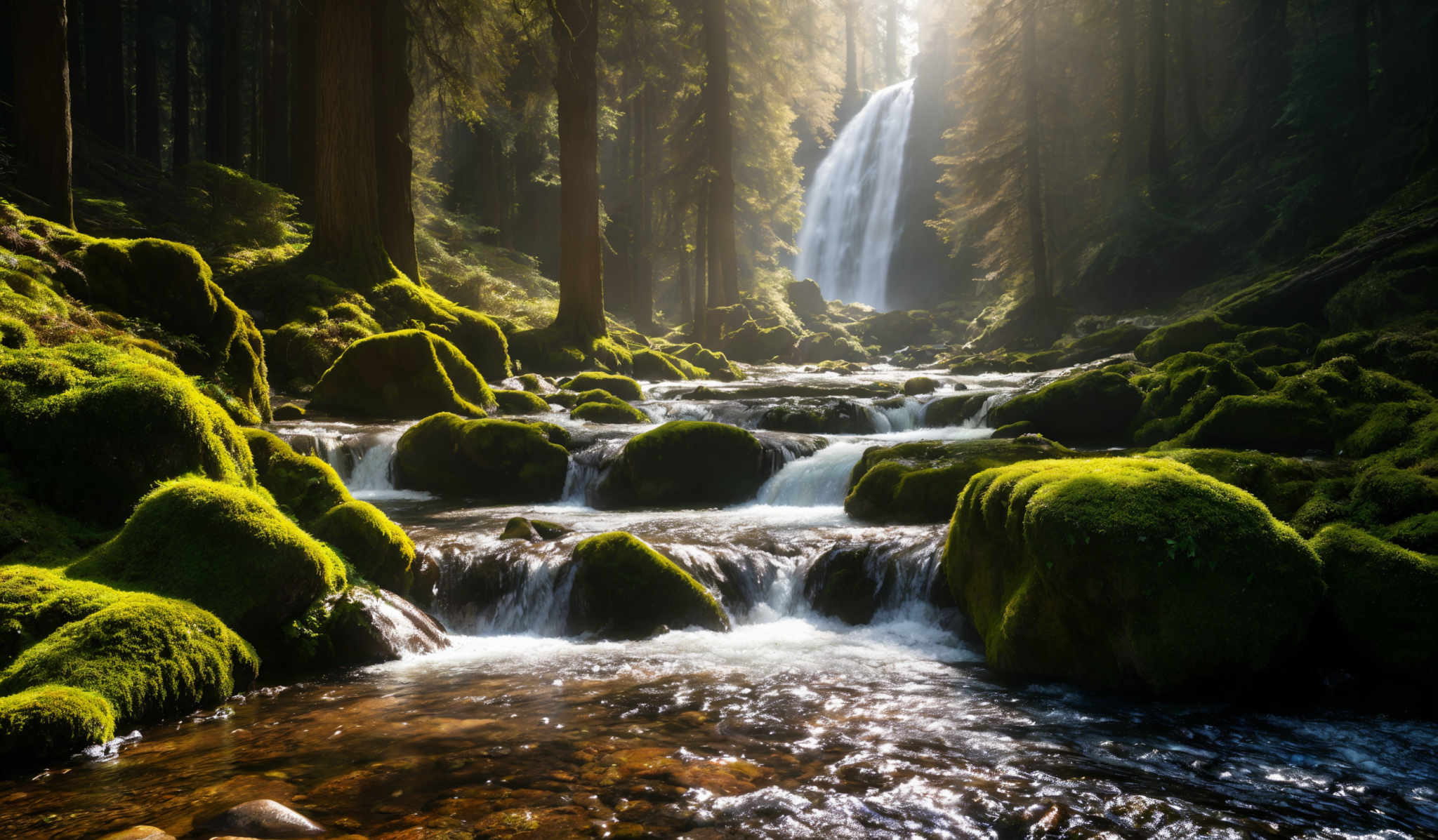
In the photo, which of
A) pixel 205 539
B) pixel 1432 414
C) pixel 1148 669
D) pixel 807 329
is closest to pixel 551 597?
pixel 205 539

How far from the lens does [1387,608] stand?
178 inches

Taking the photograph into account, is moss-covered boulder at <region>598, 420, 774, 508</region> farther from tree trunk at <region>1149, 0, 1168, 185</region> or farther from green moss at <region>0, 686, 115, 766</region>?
tree trunk at <region>1149, 0, 1168, 185</region>

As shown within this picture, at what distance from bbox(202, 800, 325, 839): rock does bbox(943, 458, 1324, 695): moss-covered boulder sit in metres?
4.11

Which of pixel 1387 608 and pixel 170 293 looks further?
pixel 170 293

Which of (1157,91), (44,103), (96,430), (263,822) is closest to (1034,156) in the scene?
(1157,91)

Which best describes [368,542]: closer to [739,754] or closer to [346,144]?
[739,754]

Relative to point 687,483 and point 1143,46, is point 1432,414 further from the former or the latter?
point 1143,46

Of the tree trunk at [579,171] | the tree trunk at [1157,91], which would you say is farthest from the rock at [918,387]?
the tree trunk at [1157,91]

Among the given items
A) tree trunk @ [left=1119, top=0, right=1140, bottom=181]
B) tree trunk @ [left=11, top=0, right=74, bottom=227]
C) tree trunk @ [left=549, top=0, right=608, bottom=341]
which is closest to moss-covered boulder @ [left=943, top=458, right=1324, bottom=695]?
tree trunk @ [left=11, top=0, right=74, bottom=227]

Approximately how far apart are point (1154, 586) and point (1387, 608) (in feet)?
4.41

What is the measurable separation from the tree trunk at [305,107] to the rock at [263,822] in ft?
49.1

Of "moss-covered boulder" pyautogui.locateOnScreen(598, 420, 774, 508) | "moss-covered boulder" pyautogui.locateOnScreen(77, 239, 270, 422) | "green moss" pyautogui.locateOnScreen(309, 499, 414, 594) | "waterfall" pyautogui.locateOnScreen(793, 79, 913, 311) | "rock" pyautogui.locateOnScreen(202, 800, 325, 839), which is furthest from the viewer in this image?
"waterfall" pyautogui.locateOnScreen(793, 79, 913, 311)

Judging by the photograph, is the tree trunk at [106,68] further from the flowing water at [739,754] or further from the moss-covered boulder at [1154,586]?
the moss-covered boulder at [1154,586]

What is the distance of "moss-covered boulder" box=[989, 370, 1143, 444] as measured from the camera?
446 inches
